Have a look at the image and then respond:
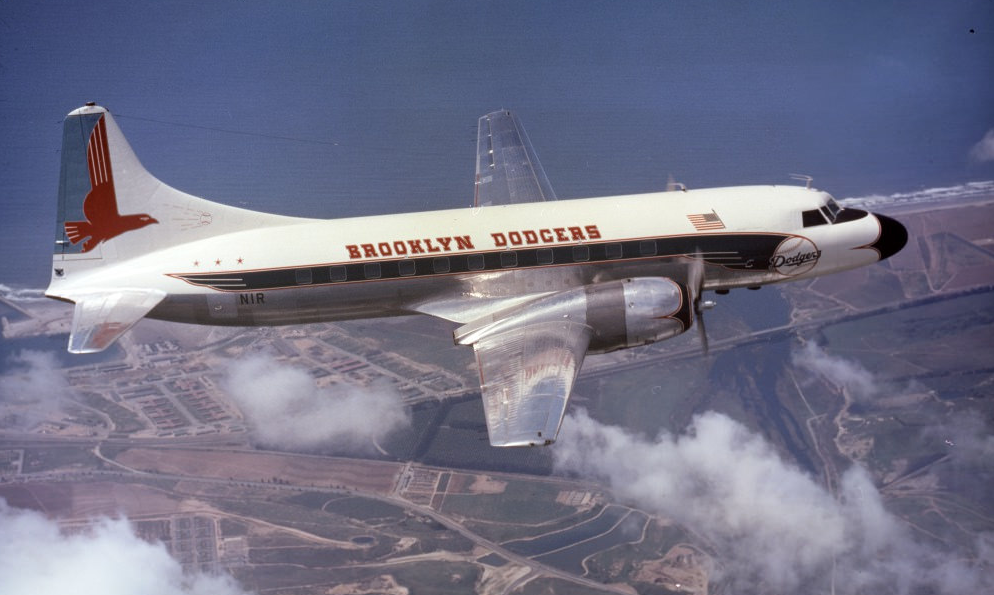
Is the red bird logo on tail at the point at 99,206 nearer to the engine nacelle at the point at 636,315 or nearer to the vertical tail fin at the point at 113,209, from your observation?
the vertical tail fin at the point at 113,209

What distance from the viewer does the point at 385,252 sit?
2177 centimetres

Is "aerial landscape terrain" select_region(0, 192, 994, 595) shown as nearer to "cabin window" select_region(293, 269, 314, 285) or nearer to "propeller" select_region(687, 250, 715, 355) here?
"propeller" select_region(687, 250, 715, 355)

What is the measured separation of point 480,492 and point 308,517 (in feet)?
36.1

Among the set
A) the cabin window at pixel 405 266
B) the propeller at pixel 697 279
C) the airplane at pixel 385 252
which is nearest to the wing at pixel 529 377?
the airplane at pixel 385 252

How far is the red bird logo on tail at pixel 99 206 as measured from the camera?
22547 millimetres

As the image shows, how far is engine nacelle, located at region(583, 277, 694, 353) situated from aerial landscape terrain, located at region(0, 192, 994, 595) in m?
25.8

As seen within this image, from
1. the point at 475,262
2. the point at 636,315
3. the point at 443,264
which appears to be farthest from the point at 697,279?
the point at 443,264

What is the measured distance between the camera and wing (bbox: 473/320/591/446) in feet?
53.7

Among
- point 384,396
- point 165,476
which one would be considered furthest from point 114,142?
point 165,476

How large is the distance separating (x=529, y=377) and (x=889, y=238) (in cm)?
1447

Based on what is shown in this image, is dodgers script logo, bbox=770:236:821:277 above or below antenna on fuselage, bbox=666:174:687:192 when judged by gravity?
below

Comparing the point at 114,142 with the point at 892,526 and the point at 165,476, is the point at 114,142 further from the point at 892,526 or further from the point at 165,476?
the point at 892,526

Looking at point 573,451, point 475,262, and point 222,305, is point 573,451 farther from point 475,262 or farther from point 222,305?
point 222,305

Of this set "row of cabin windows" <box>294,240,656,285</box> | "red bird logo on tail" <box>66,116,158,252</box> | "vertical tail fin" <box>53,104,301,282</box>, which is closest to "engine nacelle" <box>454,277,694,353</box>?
"row of cabin windows" <box>294,240,656,285</box>
